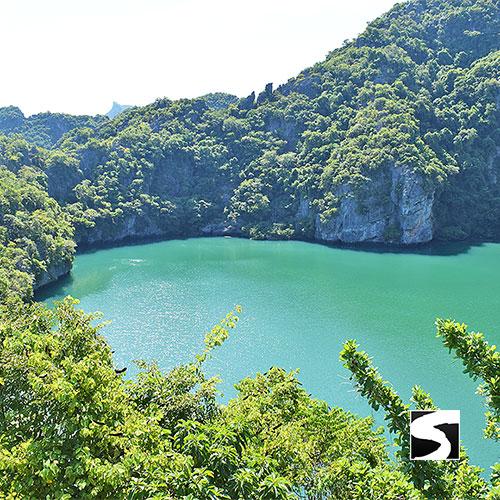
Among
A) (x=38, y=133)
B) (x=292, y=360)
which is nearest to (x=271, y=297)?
(x=292, y=360)

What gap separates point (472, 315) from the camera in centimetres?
3078

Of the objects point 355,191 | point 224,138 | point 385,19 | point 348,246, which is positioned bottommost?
point 348,246

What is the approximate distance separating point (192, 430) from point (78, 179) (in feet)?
207

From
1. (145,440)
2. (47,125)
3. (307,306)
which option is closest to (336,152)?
(307,306)

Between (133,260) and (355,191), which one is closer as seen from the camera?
(133,260)

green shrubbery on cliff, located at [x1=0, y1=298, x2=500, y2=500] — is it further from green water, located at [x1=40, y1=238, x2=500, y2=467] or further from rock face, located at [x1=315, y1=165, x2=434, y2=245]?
rock face, located at [x1=315, y1=165, x2=434, y2=245]

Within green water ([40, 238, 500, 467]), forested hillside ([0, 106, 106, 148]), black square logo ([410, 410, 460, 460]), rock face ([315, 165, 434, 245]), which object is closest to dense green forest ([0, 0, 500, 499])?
rock face ([315, 165, 434, 245])

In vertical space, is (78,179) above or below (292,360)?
above

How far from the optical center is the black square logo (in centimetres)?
407

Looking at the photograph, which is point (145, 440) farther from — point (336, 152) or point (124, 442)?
point (336, 152)

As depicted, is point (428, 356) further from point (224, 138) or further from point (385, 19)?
point (385, 19)

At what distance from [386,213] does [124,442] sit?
180 ft

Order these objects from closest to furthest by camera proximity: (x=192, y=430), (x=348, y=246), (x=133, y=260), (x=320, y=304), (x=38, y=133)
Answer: (x=192, y=430) < (x=320, y=304) < (x=133, y=260) < (x=348, y=246) < (x=38, y=133)

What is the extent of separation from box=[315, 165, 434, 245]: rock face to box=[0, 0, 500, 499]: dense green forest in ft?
0.53
